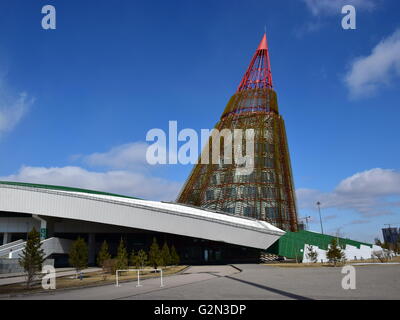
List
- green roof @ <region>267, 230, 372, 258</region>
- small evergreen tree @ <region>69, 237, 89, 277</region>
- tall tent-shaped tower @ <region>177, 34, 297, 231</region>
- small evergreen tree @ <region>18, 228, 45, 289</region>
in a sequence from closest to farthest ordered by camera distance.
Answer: small evergreen tree @ <region>18, 228, 45, 289</region> → small evergreen tree @ <region>69, 237, 89, 277</region> → green roof @ <region>267, 230, 372, 258</region> → tall tent-shaped tower @ <region>177, 34, 297, 231</region>

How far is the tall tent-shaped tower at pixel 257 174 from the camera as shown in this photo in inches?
2069

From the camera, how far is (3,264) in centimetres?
3256

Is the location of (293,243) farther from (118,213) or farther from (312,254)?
(118,213)

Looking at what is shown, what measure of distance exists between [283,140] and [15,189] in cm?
4084

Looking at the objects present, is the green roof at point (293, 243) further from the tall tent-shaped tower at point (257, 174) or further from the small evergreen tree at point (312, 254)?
the tall tent-shaped tower at point (257, 174)

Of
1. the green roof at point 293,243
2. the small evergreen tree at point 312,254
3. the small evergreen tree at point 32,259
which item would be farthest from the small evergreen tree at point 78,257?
the small evergreen tree at point 312,254

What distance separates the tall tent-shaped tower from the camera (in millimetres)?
52562

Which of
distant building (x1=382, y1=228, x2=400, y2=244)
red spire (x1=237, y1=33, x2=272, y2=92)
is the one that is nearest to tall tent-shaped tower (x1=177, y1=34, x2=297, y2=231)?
red spire (x1=237, y1=33, x2=272, y2=92)

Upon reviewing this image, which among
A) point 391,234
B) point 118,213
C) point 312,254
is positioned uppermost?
point 118,213

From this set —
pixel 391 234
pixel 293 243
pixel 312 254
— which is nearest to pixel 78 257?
pixel 293 243

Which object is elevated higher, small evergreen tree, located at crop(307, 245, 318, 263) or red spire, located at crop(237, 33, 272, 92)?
red spire, located at crop(237, 33, 272, 92)

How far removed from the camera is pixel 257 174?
54.4 meters

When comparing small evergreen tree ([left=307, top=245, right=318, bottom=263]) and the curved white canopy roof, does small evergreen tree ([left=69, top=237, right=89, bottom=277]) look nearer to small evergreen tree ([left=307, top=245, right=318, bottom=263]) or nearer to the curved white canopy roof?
the curved white canopy roof
